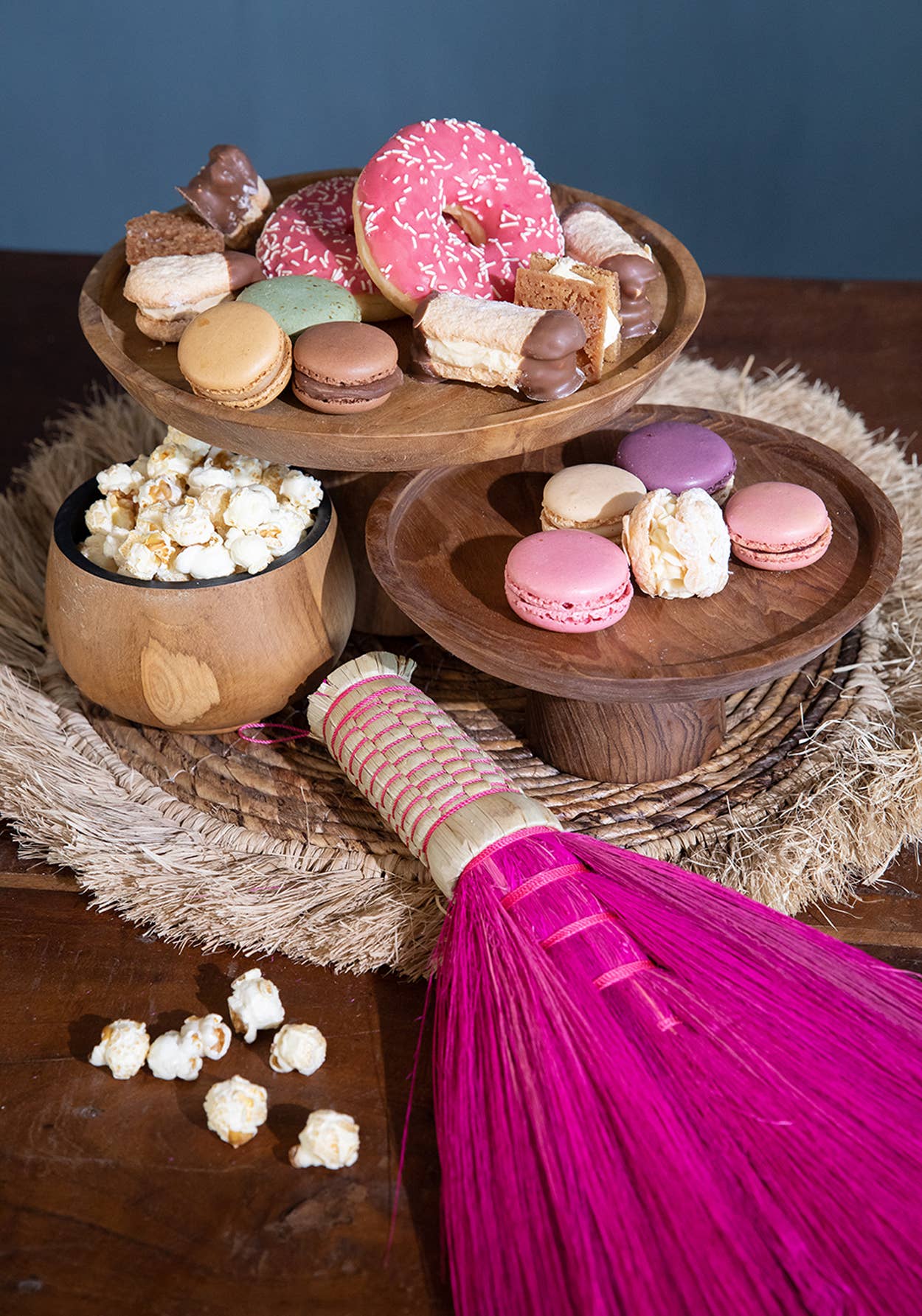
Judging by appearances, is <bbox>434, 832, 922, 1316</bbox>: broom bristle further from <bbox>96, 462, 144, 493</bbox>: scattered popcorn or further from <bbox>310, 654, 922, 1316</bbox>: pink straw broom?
<bbox>96, 462, 144, 493</bbox>: scattered popcorn

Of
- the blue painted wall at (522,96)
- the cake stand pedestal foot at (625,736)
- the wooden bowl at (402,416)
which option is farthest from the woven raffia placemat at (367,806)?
the blue painted wall at (522,96)

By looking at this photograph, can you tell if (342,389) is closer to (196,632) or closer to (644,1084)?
(196,632)

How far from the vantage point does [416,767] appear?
1042 mm

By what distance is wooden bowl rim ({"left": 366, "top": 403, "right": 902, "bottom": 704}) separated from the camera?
0.98 m

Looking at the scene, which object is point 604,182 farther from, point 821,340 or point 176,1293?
point 176,1293

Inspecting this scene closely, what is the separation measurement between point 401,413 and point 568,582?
21cm

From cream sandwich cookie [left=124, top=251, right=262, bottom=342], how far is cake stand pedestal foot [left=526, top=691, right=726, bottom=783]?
0.46 m

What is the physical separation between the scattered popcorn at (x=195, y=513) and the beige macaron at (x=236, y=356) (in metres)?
0.07

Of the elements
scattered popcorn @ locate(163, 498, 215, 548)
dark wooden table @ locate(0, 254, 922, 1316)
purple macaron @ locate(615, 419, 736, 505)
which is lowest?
dark wooden table @ locate(0, 254, 922, 1316)

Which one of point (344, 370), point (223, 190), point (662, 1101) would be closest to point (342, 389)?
point (344, 370)

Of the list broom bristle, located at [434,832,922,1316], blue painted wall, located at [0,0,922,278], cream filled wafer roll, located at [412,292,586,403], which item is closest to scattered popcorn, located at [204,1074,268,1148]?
broom bristle, located at [434,832,922,1316]

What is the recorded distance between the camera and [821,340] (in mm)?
1859

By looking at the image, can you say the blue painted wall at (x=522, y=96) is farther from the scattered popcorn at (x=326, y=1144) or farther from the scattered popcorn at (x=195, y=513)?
the scattered popcorn at (x=326, y=1144)

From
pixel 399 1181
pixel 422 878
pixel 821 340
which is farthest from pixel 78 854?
pixel 821 340
